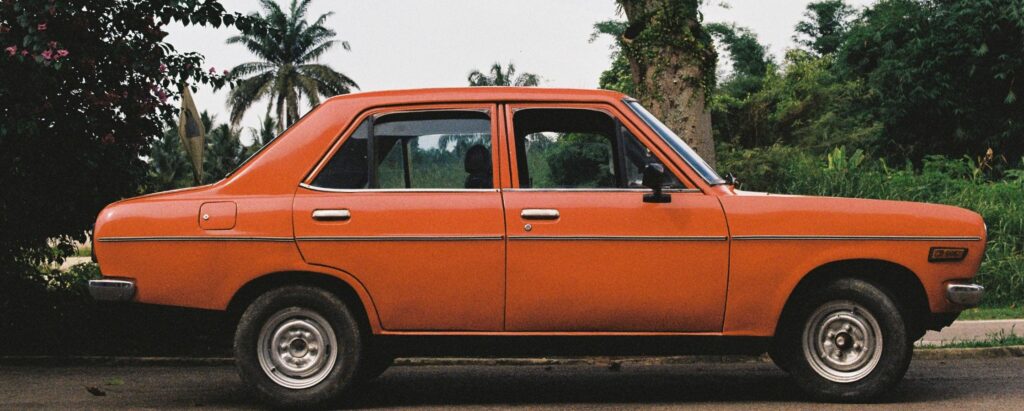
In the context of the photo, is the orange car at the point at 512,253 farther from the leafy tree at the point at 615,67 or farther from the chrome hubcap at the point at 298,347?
the leafy tree at the point at 615,67

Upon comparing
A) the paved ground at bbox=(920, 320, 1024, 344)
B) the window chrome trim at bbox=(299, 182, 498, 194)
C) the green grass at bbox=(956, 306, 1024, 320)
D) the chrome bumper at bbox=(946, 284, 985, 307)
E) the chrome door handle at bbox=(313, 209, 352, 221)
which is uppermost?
the window chrome trim at bbox=(299, 182, 498, 194)

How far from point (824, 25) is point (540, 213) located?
6702 centimetres

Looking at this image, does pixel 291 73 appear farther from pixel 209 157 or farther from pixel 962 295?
pixel 962 295

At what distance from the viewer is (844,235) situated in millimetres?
6926

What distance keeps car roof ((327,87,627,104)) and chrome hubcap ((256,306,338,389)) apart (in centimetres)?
130

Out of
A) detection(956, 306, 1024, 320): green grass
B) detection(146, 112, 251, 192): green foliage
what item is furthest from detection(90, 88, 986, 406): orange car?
detection(146, 112, 251, 192): green foliage

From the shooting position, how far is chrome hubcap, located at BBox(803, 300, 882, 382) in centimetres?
698

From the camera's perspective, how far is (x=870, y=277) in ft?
23.3

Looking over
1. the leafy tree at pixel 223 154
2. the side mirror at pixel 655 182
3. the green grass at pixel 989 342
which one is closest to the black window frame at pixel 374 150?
the side mirror at pixel 655 182

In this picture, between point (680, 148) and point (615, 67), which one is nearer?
point (680, 148)

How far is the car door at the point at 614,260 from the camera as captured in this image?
684cm

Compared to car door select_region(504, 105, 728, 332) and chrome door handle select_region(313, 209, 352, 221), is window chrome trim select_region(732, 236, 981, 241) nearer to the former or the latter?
car door select_region(504, 105, 728, 332)

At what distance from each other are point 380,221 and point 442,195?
379 millimetres

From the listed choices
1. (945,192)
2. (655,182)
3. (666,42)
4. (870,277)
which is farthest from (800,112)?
(655,182)
